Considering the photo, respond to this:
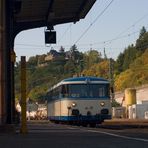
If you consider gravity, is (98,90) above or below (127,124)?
above

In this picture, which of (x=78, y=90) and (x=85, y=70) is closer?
(x=78, y=90)

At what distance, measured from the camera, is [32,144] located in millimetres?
16016

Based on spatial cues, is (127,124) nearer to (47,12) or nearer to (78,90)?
(78,90)

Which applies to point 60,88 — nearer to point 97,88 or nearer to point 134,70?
point 97,88

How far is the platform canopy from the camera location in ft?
106

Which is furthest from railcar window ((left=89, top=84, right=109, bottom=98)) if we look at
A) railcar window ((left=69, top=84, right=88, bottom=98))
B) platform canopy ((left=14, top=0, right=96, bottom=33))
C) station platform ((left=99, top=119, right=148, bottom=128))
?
platform canopy ((left=14, top=0, right=96, bottom=33))

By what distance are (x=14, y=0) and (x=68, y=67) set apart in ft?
336

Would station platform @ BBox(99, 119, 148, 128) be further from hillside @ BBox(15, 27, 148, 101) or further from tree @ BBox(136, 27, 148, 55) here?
tree @ BBox(136, 27, 148, 55)

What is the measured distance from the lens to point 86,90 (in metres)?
36.0

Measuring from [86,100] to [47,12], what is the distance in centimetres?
562

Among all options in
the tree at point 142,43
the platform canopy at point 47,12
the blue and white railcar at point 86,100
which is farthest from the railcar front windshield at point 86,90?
the tree at point 142,43

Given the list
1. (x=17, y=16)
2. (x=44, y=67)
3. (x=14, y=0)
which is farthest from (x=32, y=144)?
(x=44, y=67)

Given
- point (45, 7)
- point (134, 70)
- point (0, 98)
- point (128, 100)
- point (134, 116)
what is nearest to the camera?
point (0, 98)

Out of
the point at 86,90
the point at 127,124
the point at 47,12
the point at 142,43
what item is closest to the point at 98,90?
the point at 86,90
